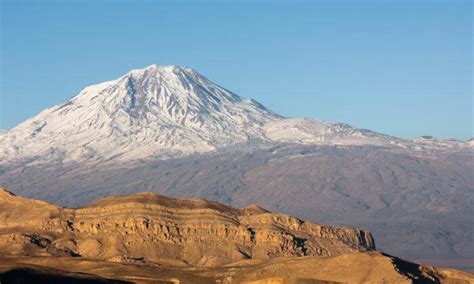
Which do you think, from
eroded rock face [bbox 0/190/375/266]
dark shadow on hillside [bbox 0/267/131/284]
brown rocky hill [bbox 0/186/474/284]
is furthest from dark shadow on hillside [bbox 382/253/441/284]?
eroded rock face [bbox 0/190/375/266]

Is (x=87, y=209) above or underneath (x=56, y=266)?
above

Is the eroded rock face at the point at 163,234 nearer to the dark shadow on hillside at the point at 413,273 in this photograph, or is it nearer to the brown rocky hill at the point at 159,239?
the brown rocky hill at the point at 159,239

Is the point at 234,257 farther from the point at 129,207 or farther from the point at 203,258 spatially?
the point at 129,207

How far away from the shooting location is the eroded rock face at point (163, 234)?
177 m

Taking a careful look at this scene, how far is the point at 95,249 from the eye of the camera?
179 metres

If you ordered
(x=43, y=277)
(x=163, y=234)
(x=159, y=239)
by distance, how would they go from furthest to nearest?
1. (x=163, y=234)
2. (x=159, y=239)
3. (x=43, y=277)

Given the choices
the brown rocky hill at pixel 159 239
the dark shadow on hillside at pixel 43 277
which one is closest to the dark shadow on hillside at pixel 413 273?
the brown rocky hill at pixel 159 239

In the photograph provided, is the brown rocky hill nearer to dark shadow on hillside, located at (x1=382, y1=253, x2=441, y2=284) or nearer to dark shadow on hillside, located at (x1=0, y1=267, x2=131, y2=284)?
dark shadow on hillside, located at (x1=382, y1=253, x2=441, y2=284)

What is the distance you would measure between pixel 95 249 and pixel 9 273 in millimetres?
57963

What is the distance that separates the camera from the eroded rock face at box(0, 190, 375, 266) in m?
177

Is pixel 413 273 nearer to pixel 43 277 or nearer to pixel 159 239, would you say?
pixel 43 277

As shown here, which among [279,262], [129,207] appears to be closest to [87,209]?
[129,207]

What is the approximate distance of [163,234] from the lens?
7195 inches

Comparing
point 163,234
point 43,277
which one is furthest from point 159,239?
point 43,277
